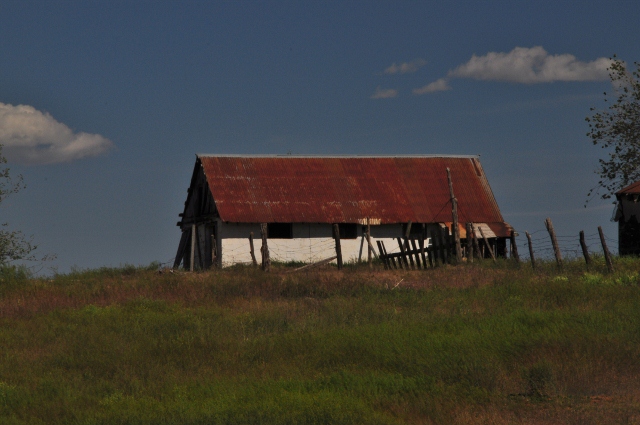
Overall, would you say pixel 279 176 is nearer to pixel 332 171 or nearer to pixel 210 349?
pixel 332 171

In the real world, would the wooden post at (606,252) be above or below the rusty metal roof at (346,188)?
below

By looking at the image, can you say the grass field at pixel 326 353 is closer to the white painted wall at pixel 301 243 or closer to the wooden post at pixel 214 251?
the wooden post at pixel 214 251

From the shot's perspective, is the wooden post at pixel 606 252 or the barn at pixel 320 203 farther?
the barn at pixel 320 203

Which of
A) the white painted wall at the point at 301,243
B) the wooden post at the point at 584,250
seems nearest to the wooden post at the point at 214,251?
the white painted wall at the point at 301,243

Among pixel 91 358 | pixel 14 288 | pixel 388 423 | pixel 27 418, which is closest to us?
pixel 388 423

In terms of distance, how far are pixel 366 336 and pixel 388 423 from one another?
14.8ft

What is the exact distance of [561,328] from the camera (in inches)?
580

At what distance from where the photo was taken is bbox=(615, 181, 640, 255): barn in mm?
32219

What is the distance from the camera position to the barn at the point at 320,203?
35594 mm

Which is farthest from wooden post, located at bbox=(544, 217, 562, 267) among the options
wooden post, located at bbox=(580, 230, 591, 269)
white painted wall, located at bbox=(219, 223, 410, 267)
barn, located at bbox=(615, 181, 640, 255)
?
white painted wall, located at bbox=(219, 223, 410, 267)

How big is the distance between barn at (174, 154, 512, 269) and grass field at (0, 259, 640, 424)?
Result: 13.3 m

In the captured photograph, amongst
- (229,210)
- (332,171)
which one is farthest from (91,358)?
(332,171)

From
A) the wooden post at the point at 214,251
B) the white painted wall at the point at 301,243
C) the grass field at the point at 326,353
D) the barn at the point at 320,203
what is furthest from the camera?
the barn at the point at 320,203

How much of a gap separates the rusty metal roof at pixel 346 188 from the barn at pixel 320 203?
45 millimetres
